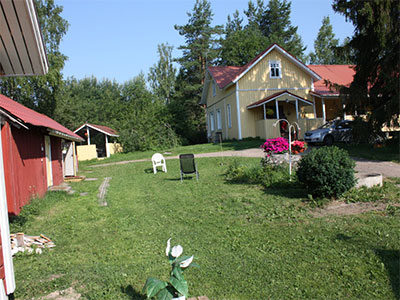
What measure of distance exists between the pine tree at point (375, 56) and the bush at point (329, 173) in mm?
8371

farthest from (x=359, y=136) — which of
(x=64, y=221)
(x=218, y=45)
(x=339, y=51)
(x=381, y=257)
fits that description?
(x=218, y=45)

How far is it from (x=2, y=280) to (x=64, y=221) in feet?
13.3

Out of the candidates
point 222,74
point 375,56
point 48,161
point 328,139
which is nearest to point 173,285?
point 48,161

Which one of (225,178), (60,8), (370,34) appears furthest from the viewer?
(60,8)

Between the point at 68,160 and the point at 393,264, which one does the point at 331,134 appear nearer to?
the point at 68,160

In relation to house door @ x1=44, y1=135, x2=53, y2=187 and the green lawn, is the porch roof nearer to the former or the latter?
house door @ x1=44, y1=135, x2=53, y2=187

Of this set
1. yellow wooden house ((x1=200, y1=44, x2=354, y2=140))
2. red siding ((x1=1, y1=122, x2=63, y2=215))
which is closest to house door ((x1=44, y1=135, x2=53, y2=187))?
red siding ((x1=1, y1=122, x2=63, y2=215))

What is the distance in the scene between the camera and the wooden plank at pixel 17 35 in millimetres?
3062

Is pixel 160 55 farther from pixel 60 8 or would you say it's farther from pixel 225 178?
pixel 225 178

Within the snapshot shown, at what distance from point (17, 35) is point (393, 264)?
4.96 m

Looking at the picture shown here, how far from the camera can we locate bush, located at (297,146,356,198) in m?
7.03

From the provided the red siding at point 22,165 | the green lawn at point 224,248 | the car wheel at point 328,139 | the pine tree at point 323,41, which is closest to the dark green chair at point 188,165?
the green lawn at point 224,248

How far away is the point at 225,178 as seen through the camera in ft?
36.6

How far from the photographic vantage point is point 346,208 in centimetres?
660
